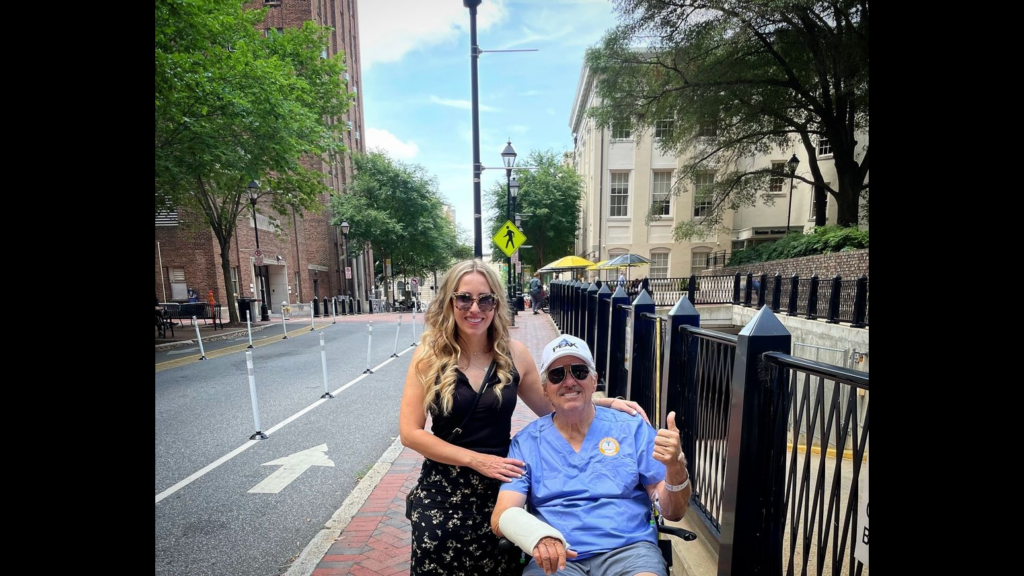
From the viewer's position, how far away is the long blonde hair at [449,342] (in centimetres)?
184

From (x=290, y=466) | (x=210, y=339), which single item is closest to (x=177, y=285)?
(x=210, y=339)

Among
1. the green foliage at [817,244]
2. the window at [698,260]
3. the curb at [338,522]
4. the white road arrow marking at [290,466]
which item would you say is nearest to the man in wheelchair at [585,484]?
the curb at [338,522]

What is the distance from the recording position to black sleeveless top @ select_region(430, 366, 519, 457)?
1.84 meters

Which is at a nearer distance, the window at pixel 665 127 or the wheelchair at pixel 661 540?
the wheelchair at pixel 661 540

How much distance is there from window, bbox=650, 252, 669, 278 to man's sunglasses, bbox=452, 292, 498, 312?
3146 cm

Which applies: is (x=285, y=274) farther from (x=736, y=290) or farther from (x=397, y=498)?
(x=397, y=498)

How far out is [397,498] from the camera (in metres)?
3.71

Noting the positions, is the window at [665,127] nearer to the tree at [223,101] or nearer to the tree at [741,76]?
the tree at [741,76]

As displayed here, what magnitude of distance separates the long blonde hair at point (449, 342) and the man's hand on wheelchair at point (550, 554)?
0.56 metres

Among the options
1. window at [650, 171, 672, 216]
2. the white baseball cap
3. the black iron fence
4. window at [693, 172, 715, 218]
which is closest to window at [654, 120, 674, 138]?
window at [693, 172, 715, 218]

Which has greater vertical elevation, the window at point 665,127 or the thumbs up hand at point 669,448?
the window at point 665,127

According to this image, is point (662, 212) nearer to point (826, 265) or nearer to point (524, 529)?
point (826, 265)
